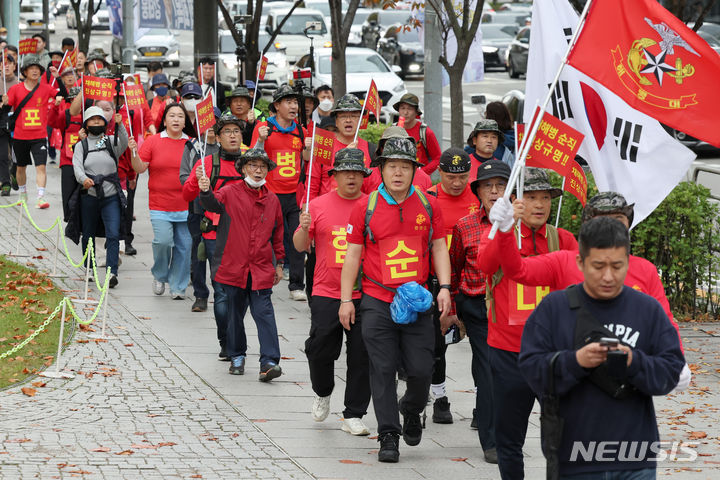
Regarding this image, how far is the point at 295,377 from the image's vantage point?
1012 cm

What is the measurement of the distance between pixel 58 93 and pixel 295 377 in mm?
10847

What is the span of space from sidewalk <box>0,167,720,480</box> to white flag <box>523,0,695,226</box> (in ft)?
5.93

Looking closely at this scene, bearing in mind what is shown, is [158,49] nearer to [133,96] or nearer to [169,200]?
[133,96]

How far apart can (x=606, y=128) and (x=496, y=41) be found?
39.0 metres

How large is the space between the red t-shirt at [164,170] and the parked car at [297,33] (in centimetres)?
2152

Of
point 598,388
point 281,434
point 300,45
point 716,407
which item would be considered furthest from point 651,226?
point 300,45

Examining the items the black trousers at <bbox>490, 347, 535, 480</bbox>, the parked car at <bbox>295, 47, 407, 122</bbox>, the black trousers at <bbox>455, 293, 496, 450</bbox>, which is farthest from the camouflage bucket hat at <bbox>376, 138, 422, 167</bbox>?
the parked car at <bbox>295, 47, 407, 122</bbox>

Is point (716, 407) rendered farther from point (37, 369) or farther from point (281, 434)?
point (37, 369)

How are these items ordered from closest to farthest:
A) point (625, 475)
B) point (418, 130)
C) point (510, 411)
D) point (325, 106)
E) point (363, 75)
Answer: point (625, 475), point (510, 411), point (418, 130), point (325, 106), point (363, 75)

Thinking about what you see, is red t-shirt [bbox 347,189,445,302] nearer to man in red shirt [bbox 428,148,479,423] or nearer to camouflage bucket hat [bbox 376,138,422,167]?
camouflage bucket hat [bbox 376,138,422,167]

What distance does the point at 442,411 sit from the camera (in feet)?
29.1

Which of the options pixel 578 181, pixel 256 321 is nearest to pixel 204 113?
pixel 256 321

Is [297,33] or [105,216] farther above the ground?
[297,33]

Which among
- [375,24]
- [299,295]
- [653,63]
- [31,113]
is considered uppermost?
[653,63]
